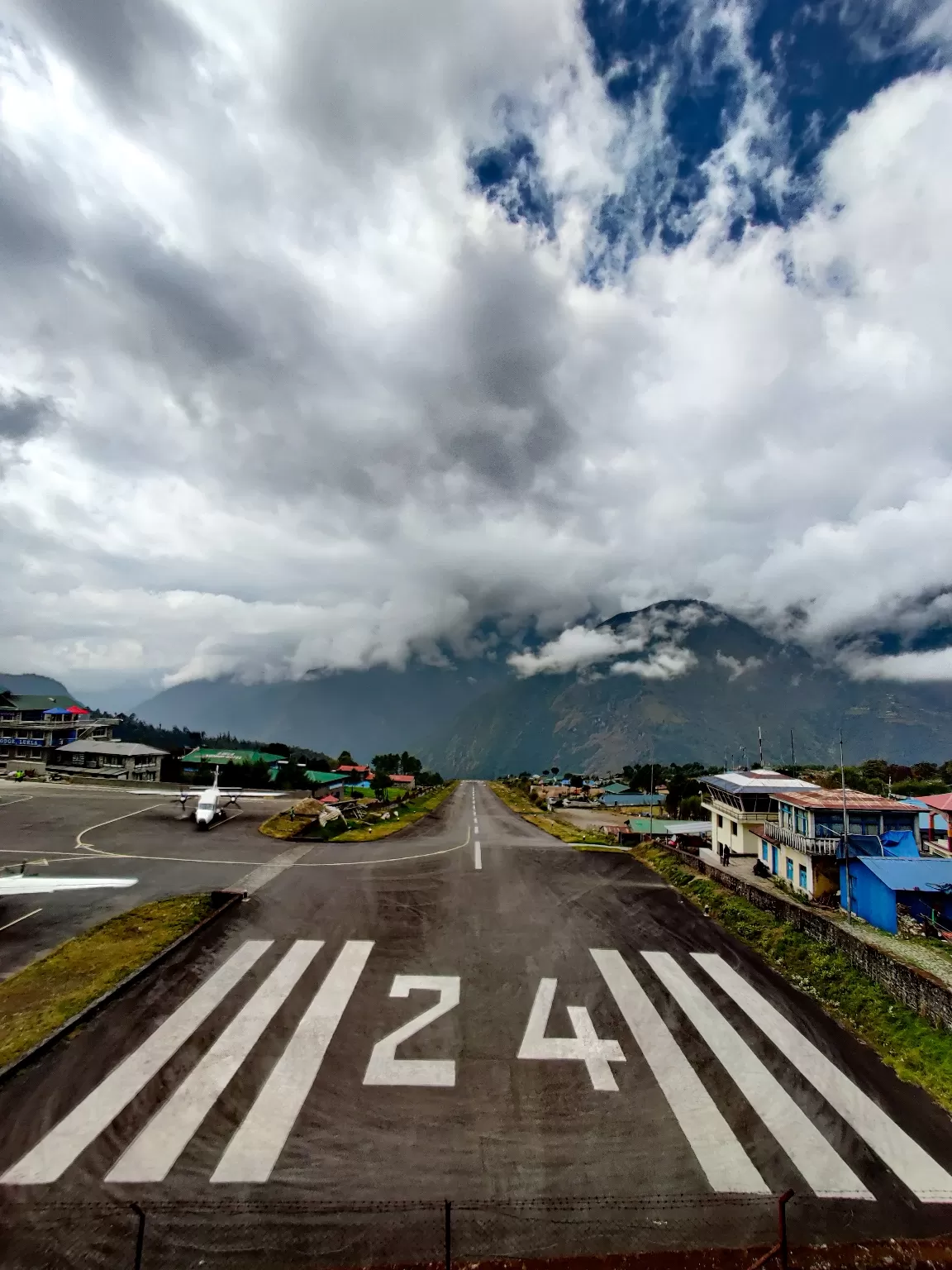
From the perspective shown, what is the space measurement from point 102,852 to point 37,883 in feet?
40.1

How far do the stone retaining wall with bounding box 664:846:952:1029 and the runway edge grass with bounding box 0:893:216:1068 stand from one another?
77.1 feet

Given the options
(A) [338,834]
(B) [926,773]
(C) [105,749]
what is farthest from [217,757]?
(B) [926,773]

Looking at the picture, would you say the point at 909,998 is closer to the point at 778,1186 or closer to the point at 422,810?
the point at 778,1186

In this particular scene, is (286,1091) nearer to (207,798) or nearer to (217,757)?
(207,798)

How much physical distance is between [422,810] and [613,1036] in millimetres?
53310

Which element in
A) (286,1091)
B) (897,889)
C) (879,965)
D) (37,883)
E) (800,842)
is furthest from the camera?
(800,842)

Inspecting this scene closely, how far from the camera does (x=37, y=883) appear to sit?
2348 centimetres

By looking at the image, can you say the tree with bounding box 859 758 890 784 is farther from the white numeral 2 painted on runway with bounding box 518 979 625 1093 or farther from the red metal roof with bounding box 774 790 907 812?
the white numeral 2 painted on runway with bounding box 518 979 625 1093

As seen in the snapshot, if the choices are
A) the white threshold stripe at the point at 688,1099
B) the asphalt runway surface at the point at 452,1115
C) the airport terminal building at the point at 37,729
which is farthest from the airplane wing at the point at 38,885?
the airport terminal building at the point at 37,729

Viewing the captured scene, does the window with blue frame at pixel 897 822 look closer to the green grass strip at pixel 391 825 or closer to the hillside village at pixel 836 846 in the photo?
the hillside village at pixel 836 846

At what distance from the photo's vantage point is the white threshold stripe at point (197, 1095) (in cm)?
1034

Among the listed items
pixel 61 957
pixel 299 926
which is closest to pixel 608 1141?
pixel 299 926

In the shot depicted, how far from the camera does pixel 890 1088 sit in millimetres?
13766

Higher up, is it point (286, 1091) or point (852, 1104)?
point (852, 1104)
